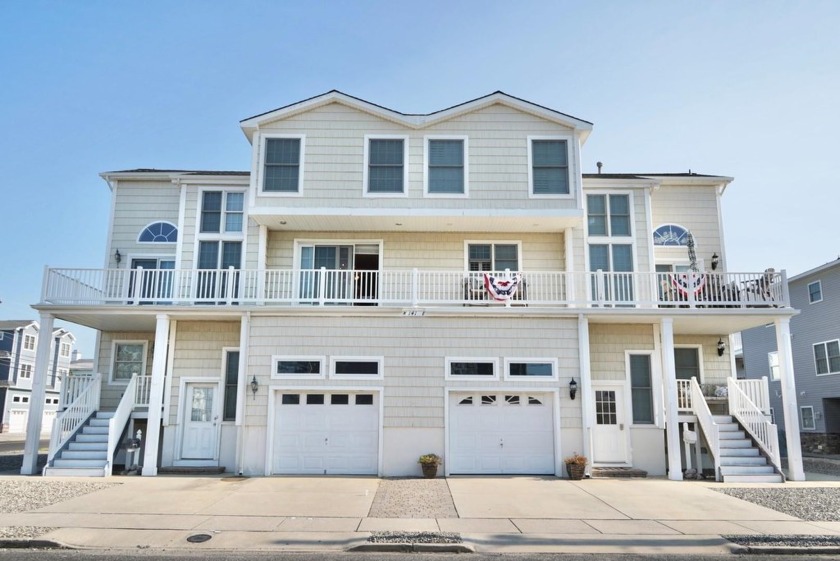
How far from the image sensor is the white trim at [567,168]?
16766 millimetres

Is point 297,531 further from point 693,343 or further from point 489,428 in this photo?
point 693,343

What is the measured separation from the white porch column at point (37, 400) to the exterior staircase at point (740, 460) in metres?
16.3

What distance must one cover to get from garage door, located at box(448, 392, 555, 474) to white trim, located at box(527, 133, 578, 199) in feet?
17.2

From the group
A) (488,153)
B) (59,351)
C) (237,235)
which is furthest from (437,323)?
(59,351)

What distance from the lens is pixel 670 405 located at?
50.0 ft

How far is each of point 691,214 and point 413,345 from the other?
9.33 m

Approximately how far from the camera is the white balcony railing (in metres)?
15.8

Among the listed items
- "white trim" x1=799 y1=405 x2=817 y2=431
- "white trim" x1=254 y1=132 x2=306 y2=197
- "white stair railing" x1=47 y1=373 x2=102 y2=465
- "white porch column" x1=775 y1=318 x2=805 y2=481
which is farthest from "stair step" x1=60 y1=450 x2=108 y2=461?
"white trim" x1=799 y1=405 x2=817 y2=431

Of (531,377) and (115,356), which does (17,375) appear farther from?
(531,377)

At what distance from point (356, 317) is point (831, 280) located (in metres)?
20.3

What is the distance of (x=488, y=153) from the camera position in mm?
17141

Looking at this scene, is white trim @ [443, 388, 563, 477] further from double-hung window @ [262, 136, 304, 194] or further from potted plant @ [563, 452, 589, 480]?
double-hung window @ [262, 136, 304, 194]

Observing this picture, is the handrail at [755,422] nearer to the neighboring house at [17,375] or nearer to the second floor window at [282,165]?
the second floor window at [282,165]

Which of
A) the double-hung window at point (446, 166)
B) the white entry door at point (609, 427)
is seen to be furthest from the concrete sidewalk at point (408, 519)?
the double-hung window at point (446, 166)
